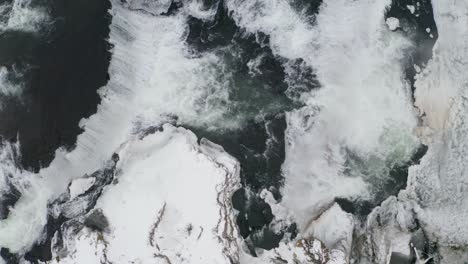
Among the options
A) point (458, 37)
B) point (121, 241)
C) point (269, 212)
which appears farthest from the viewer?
point (458, 37)

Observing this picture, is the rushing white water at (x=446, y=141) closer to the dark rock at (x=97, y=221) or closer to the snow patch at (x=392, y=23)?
the snow patch at (x=392, y=23)

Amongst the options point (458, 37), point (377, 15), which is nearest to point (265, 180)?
point (377, 15)

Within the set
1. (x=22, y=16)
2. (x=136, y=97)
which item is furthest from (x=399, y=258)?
(x=22, y=16)

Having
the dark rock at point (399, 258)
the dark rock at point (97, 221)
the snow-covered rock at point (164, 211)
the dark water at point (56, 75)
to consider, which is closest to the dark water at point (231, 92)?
the dark water at point (56, 75)

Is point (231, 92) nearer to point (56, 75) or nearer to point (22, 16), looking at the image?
point (56, 75)

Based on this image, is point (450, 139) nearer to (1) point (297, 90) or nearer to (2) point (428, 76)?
(2) point (428, 76)

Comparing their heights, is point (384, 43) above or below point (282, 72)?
above

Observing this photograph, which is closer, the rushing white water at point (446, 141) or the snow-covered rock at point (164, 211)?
the snow-covered rock at point (164, 211)

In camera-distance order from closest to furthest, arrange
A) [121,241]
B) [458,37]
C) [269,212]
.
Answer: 1. [121,241]
2. [269,212]
3. [458,37]

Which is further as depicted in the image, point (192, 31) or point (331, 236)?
point (192, 31)
